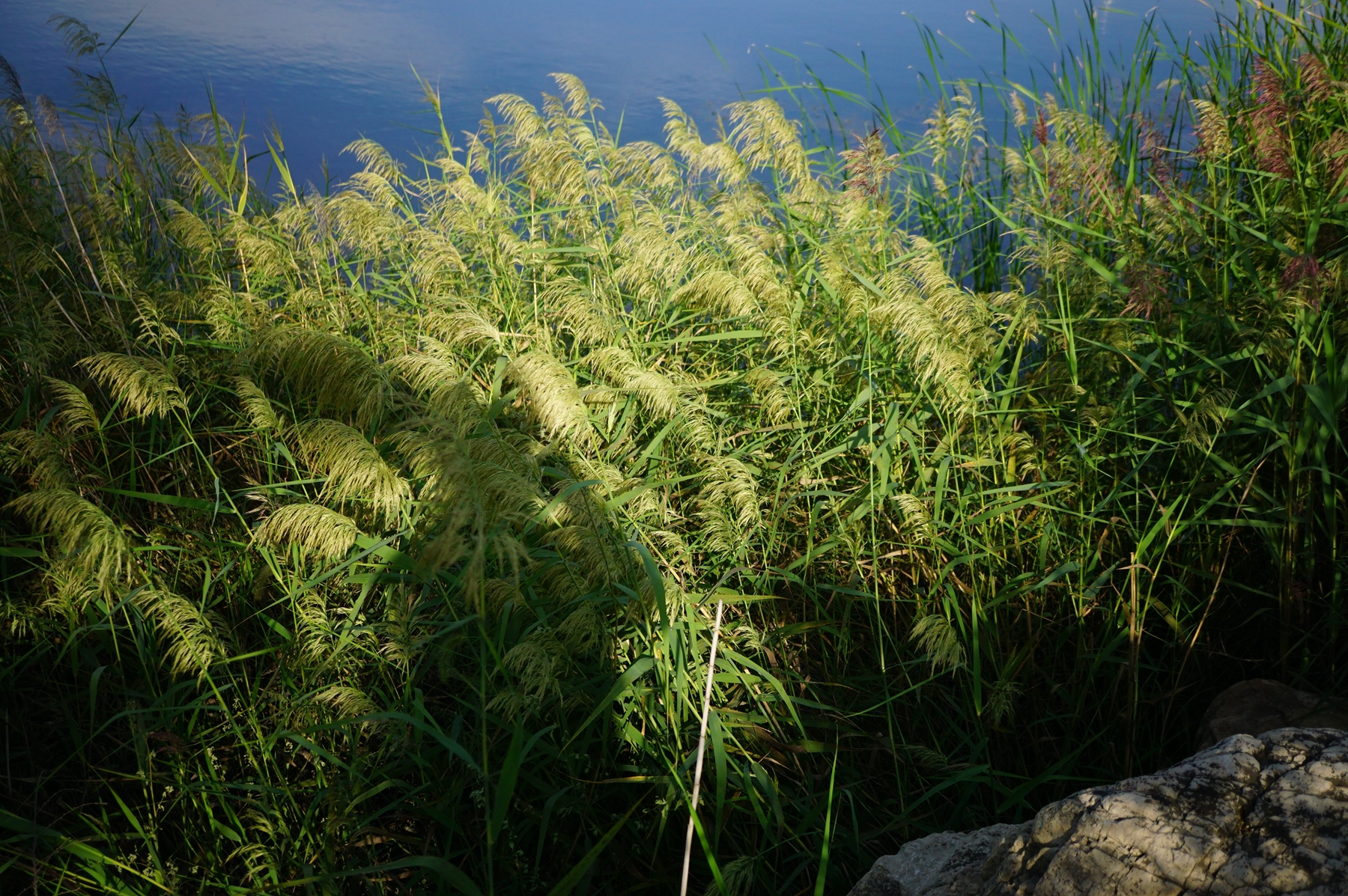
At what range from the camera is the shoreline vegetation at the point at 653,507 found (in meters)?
1.92

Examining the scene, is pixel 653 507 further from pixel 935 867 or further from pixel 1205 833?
pixel 1205 833

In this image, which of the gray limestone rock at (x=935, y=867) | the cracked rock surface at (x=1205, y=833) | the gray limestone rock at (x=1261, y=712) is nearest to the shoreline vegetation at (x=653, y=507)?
the gray limestone rock at (x=1261, y=712)

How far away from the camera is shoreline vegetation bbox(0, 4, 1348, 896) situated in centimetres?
192

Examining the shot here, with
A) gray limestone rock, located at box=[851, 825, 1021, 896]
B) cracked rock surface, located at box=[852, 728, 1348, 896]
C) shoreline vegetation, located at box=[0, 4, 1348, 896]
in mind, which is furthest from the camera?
shoreline vegetation, located at box=[0, 4, 1348, 896]

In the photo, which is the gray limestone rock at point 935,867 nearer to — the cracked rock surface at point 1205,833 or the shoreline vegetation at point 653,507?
the cracked rock surface at point 1205,833

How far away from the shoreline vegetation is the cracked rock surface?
56 centimetres

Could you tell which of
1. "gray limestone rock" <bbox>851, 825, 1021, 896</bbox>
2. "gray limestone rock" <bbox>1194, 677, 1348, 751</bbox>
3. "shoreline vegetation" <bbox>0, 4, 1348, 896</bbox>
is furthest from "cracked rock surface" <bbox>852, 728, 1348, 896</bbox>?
"gray limestone rock" <bbox>1194, 677, 1348, 751</bbox>

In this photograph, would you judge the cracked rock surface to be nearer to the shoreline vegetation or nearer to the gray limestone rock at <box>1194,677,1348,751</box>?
the shoreline vegetation

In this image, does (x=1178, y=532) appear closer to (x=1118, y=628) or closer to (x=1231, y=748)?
(x=1118, y=628)

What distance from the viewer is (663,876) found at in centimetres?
189

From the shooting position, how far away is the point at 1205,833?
1214 millimetres

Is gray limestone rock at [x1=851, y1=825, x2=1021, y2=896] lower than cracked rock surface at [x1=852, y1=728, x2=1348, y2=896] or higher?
lower

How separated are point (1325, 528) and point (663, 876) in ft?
6.12

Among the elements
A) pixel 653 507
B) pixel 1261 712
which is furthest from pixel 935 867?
pixel 1261 712
